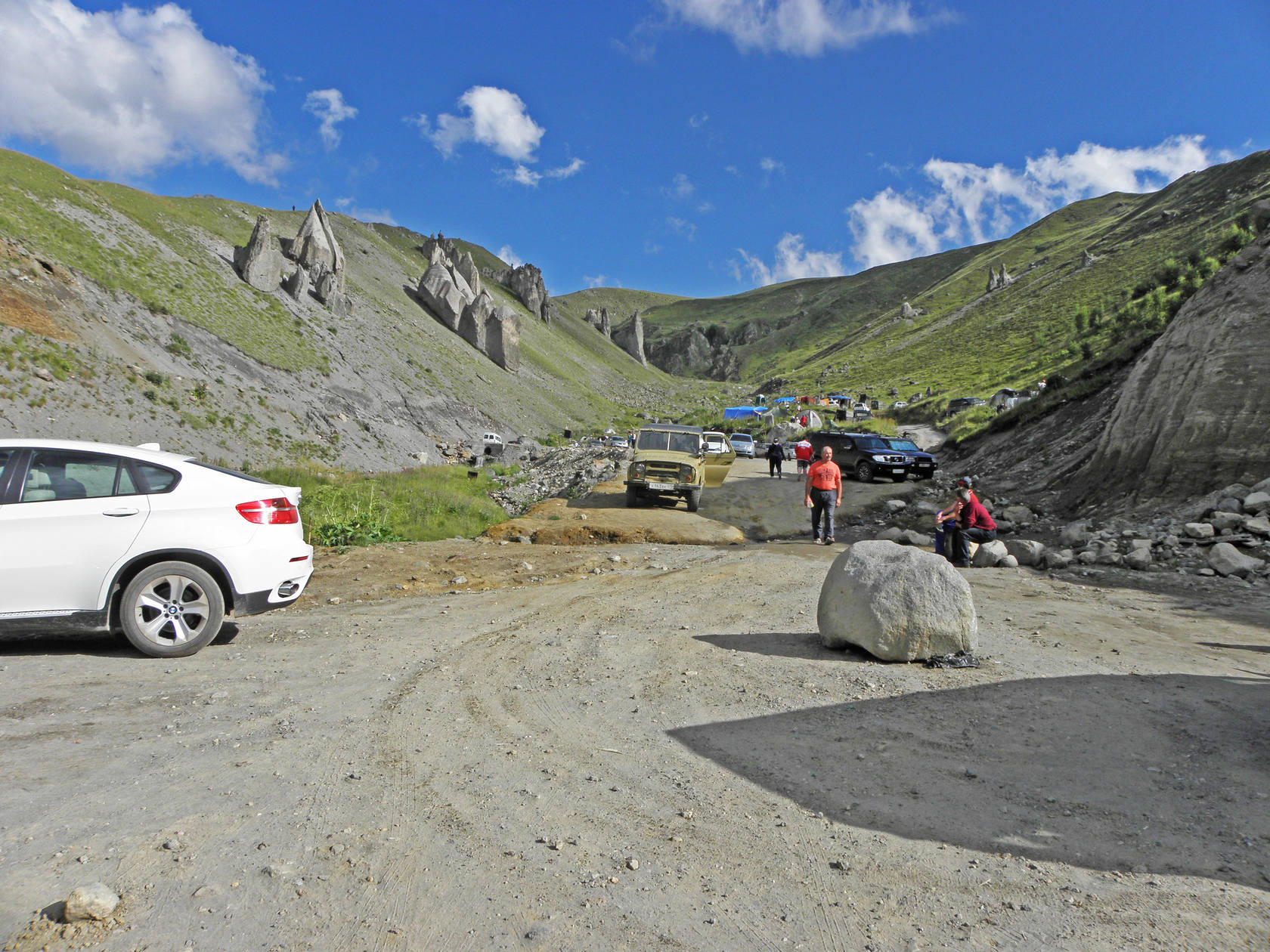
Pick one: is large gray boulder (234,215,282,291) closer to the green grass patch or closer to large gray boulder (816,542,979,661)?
Answer: the green grass patch

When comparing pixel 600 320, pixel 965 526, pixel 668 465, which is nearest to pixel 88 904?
pixel 965 526

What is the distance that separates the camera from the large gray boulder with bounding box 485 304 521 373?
7881 centimetres

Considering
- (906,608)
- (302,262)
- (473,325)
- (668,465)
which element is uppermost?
(473,325)

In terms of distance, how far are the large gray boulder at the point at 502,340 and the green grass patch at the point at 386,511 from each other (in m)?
56.1

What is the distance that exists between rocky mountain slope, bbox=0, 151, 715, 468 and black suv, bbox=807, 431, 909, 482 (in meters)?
26.5

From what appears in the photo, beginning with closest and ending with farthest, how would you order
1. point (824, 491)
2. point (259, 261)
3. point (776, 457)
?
point (824, 491) → point (776, 457) → point (259, 261)

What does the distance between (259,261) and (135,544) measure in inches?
2004

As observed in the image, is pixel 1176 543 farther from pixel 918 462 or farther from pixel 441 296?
pixel 441 296

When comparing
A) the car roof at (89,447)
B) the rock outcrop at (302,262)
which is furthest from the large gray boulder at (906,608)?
the rock outcrop at (302,262)

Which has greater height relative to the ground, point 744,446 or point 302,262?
point 302,262

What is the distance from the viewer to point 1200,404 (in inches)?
563

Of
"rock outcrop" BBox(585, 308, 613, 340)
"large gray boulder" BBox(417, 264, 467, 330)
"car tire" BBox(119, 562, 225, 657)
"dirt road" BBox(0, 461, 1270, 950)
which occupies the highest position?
"rock outcrop" BBox(585, 308, 613, 340)

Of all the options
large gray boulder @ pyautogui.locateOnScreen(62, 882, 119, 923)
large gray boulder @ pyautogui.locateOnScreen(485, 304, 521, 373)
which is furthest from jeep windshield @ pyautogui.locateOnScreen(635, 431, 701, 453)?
large gray boulder @ pyautogui.locateOnScreen(485, 304, 521, 373)

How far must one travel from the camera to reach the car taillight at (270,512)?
20.8 ft
